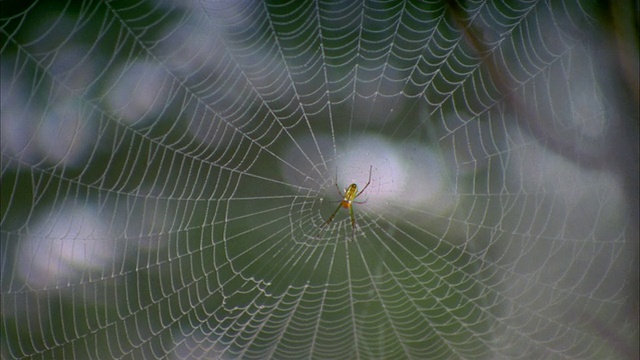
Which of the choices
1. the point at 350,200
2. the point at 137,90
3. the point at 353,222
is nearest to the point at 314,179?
the point at 350,200

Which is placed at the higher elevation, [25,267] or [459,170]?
[459,170]

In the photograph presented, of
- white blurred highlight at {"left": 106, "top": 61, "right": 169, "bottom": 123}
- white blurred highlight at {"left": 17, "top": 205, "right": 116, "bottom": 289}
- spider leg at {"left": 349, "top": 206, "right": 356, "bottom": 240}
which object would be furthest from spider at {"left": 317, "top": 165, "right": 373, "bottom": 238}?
white blurred highlight at {"left": 17, "top": 205, "right": 116, "bottom": 289}

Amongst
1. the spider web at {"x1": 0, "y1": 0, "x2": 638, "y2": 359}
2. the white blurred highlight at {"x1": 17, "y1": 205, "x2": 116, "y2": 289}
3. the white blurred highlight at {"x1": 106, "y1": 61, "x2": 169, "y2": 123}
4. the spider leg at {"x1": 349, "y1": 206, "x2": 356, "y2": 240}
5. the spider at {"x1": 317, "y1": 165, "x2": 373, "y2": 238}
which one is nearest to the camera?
the white blurred highlight at {"x1": 17, "y1": 205, "x2": 116, "y2": 289}

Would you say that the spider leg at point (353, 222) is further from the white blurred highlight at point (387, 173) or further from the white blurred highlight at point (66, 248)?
the white blurred highlight at point (66, 248)

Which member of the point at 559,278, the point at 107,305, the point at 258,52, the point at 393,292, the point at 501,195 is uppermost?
the point at 258,52

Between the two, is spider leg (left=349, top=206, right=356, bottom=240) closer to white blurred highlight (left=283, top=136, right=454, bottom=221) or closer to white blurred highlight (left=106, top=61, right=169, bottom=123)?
white blurred highlight (left=283, top=136, right=454, bottom=221)

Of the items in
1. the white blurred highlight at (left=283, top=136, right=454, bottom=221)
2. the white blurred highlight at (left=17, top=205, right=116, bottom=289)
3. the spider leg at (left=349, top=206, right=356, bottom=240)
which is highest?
the white blurred highlight at (left=283, top=136, right=454, bottom=221)

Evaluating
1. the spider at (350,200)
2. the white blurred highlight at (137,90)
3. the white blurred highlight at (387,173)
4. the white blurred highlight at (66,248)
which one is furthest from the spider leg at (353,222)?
the white blurred highlight at (66,248)

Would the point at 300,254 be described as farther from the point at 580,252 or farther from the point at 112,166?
the point at 580,252

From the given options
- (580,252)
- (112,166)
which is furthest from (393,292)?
(112,166)
